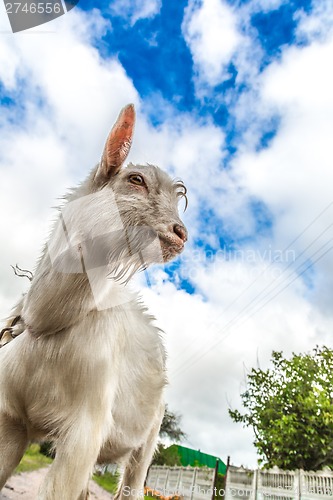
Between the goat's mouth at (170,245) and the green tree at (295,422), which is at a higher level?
the green tree at (295,422)

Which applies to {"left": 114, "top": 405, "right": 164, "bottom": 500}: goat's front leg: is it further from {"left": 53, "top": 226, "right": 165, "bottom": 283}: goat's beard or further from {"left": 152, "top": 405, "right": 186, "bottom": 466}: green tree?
{"left": 152, "top": 405, "right": 186, "bottom": 466}: green tree

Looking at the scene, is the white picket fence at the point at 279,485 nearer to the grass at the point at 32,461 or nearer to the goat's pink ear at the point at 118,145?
the grass at the point at 32,461

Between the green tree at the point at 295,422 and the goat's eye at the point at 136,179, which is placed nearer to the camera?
the goat's eye at the point at 136,179

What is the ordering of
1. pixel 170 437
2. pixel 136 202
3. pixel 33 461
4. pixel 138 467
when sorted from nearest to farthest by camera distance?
pixel 136 202, pixel 138 467, pixel 33 461, pixel 170 437

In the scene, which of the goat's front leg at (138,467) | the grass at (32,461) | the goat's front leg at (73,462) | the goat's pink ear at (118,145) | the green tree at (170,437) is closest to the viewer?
the goat's front leg at (73,462)

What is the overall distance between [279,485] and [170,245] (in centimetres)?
339

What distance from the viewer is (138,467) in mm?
964

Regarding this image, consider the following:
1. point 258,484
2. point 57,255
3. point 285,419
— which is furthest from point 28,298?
point 285,419

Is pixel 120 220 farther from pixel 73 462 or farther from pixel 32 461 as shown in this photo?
pixel 32 461

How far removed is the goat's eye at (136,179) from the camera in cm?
80

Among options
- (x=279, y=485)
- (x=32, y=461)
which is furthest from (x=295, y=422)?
(x=32, y=461)

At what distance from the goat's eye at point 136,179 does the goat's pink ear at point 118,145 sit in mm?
32

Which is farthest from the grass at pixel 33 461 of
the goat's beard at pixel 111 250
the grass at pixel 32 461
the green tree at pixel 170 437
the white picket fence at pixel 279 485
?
the white picket fence at pixel 279 485

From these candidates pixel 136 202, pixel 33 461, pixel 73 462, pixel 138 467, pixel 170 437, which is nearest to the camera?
pixel 73 462
